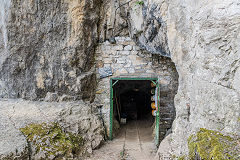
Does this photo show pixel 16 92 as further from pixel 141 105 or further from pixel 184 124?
pixel 141 105

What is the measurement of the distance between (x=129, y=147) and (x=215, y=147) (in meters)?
3.69

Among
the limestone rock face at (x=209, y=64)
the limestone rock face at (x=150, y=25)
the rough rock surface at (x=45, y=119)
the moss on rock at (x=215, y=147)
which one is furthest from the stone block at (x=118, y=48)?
the moss on rock at (x=215, y=147)

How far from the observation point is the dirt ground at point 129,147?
13.7ft

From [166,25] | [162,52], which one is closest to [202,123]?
[166,25]

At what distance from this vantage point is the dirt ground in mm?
4179

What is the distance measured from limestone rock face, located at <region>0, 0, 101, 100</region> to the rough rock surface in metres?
0.35

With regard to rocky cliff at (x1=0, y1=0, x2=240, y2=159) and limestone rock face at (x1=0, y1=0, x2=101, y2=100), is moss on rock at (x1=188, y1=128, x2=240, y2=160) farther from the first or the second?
limestone rock face at (x1=0, y1=0, x2=101, y2=100)

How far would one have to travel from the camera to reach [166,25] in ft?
10.8

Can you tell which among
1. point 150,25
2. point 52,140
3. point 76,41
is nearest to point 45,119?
point 52,140

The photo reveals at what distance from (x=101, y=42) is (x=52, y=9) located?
4.91ft

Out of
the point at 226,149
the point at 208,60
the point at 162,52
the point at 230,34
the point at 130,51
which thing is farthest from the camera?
the point at 130,51

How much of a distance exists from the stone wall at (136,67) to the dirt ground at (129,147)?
23.6 inches

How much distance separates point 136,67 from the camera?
200 inches

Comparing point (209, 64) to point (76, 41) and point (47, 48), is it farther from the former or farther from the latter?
point (47, 48)
